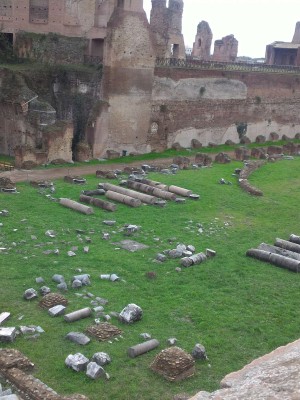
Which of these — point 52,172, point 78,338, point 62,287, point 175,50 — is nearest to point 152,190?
point 52,172

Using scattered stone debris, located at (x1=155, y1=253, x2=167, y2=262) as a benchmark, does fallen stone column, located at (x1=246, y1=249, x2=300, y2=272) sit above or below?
above

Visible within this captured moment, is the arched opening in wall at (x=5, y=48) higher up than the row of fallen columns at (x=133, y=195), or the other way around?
the arched opening in wall at (x=5, y=48)

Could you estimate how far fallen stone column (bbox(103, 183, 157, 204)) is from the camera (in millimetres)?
16844

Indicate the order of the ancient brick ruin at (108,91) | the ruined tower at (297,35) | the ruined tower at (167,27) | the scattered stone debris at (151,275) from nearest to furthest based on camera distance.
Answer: the scattered stone debris at (151,275) → the ancient brick ruin at (108,91) → the ruined tower at (167,27) → the ruined tower at (297,35)

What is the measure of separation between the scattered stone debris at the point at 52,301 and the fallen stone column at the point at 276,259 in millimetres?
5014

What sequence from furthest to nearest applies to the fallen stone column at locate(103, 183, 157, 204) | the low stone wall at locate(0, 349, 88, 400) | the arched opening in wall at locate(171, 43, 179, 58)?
1. the arched opening in wall at locate(171, 43, 179, 58)
2. the fallen stone column at locate(103, 183, 157, 204)
3. the low stone wall at locate(0, 349, 88, 400)

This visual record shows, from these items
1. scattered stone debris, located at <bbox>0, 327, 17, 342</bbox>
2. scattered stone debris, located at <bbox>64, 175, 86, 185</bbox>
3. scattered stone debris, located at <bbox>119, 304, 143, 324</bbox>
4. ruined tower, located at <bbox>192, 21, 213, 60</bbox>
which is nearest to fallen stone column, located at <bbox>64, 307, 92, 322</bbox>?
scattered stone debris, located at <bbox>119, 304, 143, 324</bbox>

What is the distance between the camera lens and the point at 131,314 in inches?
362

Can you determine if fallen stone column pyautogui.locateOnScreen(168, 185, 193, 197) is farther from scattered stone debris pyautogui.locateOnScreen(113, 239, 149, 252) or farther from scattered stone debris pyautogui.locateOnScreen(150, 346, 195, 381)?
scattered stone debris pyautogui.locateOnScreen(150, 346, 195, 381)

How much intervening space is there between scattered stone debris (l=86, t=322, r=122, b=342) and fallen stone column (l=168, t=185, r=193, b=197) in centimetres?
947

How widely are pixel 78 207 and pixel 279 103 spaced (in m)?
23.2

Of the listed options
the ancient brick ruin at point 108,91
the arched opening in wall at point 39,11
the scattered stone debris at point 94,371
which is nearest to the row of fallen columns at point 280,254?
the scattered stone debris at point 94,371

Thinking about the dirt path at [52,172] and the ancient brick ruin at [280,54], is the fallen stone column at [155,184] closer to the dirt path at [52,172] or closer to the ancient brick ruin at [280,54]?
the dirt path at [52,172]

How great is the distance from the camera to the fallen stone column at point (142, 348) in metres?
8.17
